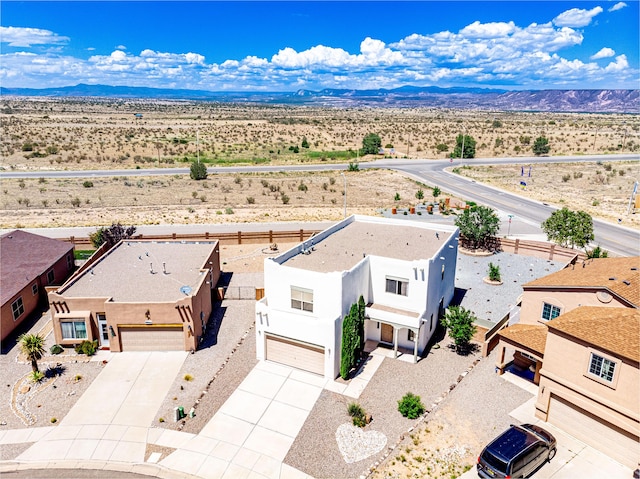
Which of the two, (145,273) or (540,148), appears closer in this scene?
(145,273)

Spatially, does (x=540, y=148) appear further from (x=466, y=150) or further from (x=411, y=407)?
(x=411, y=407)

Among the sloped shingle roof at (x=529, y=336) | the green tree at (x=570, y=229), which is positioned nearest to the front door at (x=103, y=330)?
the sloped shingle roof at (x=529, y=336)

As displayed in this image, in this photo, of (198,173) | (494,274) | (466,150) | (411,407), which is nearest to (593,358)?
(411,407)

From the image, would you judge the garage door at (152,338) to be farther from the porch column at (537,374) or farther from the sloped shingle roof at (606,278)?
the sloped shingle roof at (606,278)

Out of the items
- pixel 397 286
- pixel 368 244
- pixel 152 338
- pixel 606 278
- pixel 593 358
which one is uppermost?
pixel 606 278

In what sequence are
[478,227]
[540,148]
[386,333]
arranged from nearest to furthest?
[386,333]
[478,227]
[540,148]

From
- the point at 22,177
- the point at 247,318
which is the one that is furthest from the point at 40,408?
the point at 22,177

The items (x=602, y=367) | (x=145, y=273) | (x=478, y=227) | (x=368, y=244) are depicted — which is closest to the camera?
(x=602, y=367)
